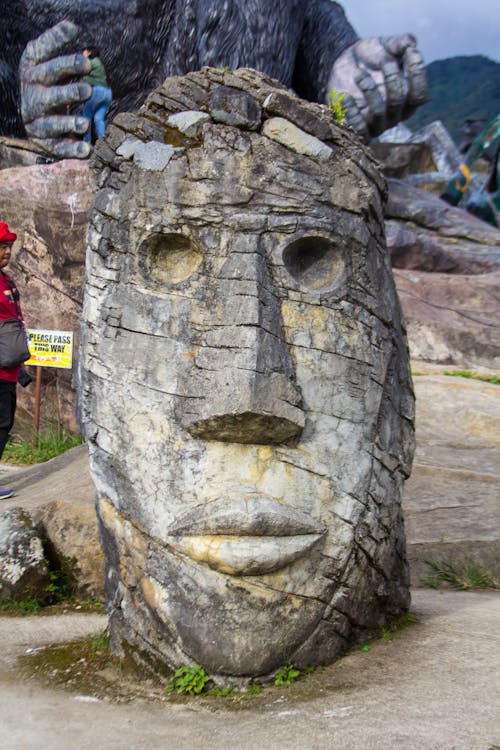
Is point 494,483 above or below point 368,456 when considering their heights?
below

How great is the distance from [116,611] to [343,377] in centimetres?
119

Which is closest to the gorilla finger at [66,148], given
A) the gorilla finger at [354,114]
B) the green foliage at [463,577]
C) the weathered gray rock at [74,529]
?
the gorilla finger at [354,114]

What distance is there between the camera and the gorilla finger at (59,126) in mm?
8617

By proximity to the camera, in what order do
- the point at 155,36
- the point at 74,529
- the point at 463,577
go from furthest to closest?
the point at 155,36, the point at 463,577, the point at 74,529

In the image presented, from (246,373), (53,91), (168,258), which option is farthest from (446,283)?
(246,373)

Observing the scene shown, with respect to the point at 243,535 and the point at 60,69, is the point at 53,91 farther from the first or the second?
the point at 243,535

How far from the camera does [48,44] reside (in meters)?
8.82

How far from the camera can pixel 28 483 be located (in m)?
5.73

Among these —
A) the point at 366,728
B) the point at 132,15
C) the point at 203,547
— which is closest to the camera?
the point at 366,728

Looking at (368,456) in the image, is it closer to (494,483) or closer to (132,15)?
(494,483)

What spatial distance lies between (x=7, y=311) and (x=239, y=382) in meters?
2.55

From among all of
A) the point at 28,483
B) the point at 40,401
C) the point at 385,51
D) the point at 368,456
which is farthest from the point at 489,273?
the point at 368,456

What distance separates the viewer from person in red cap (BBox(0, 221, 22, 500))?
4648mm

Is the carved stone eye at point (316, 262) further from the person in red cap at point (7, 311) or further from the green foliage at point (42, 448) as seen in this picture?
the green foliage at point (42, 448)
